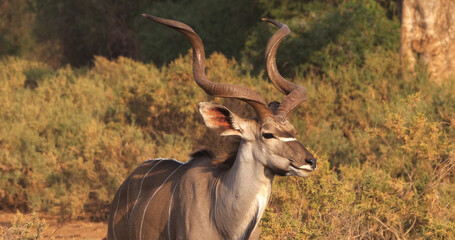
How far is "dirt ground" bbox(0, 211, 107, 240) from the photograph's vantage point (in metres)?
7.98

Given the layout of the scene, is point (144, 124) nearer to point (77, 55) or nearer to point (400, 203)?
point (400, 203)

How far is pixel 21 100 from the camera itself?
1205 cm

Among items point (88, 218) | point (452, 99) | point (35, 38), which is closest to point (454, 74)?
point (452, 99)

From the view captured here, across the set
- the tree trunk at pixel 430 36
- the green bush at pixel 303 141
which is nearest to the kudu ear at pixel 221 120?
the green bush at pixel 303 141

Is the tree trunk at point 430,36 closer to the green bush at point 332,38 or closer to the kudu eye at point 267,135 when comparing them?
the green bush at point 332,38

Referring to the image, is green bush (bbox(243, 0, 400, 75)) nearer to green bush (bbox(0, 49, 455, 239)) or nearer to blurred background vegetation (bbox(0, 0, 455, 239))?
blurred background vegetation (bbox(0, 0, 455, 239))

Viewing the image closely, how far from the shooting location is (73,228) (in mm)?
8430

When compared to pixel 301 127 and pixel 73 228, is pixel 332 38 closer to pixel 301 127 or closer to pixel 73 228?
pixel 301 127

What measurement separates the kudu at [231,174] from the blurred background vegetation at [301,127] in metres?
1.01

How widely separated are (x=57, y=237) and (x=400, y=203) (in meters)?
3.92

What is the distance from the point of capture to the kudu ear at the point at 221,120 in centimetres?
458

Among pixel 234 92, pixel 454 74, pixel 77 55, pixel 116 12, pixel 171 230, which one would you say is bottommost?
pixel 77 55

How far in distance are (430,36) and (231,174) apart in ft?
24.8

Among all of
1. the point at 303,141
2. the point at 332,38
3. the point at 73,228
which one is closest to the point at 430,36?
the point at 332,38
